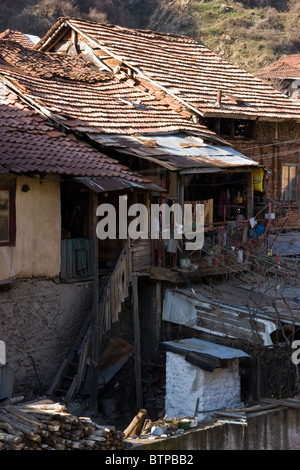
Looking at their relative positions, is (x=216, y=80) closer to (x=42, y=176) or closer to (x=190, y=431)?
(x=42, y=176)

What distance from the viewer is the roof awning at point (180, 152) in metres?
15.5

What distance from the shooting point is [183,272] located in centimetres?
1549

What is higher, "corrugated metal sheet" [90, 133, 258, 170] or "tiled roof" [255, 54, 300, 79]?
"tiled roof" [255, 54, 300, 79]

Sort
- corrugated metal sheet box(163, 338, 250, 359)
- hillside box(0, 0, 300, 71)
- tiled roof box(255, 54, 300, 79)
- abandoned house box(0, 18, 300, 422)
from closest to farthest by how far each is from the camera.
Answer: corrugated metal sheet box(163, 338, 250, 359) → abandoned house box(0, 18, 300, 422) → tiled roof box(255, 54, 300, 79) → hillside box(0, 0, 300, 71)

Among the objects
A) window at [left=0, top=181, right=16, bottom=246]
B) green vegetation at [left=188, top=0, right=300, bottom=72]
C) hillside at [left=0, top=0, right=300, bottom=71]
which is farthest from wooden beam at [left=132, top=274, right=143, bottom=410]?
green vegetation at [left=188, top=0, right=300, bottom=72]

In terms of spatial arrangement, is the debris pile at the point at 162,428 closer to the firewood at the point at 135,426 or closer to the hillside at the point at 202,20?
the firewood at the point at 135,426

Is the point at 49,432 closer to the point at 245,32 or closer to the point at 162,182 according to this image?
the point at 162,182

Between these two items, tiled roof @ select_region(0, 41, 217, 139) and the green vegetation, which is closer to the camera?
tiled roof @ select_region(0, 41, 217, 139)

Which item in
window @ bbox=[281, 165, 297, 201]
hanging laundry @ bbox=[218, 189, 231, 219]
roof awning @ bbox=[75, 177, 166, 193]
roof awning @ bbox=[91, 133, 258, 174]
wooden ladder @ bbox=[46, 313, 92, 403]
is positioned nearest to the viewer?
roof awning @ bbox=[75, 177, 166, 193]

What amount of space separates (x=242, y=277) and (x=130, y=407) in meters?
4.13

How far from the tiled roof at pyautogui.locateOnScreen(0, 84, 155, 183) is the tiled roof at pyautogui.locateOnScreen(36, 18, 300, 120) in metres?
4.48

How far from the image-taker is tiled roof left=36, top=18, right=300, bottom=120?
1944 centimetres

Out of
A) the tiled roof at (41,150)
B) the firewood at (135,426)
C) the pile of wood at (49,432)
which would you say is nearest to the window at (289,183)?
the tiled roof at (41,150)

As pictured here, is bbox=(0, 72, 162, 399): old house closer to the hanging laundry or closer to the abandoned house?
the abandoned house
